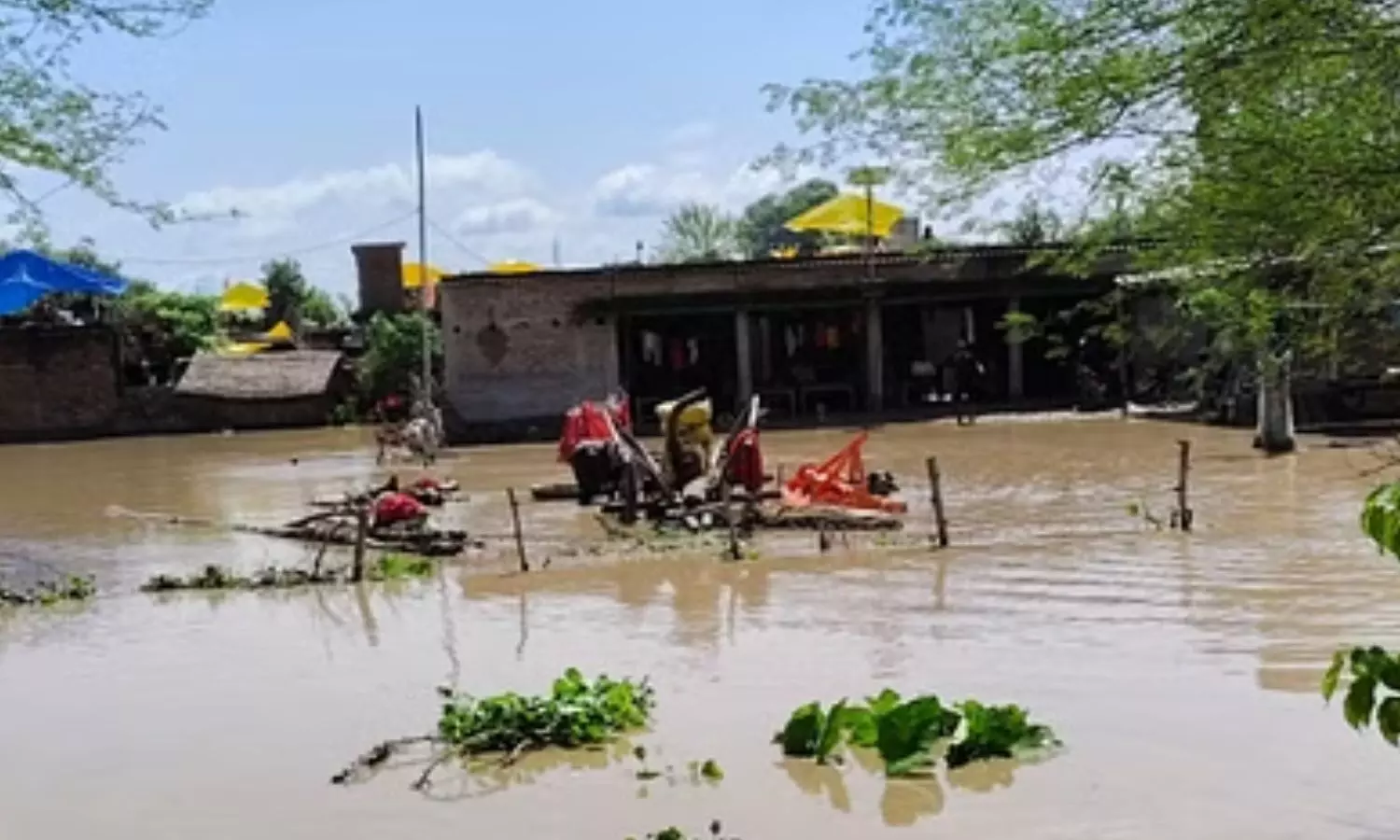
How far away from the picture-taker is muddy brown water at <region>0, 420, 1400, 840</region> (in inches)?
359

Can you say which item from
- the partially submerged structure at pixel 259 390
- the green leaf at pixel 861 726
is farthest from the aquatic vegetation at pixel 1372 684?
the partially submerged structure at pixel 259 390

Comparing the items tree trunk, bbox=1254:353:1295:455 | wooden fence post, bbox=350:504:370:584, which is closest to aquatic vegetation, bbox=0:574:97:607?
wooden fence post, bbox=350:504:370:584

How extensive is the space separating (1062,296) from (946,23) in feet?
95.2

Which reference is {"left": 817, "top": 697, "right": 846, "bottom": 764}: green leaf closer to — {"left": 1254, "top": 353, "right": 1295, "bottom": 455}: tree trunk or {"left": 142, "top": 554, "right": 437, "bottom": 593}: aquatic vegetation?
{"left": 142, "top": 554, "right": 437, "bottom": 593}: aquatic vegetation

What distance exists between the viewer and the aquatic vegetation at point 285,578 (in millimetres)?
17016

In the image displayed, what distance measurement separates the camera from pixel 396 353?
39.1 metres

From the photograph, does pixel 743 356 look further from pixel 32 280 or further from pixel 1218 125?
pixel 1218 125

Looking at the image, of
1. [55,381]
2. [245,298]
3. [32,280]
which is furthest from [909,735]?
[245,298]

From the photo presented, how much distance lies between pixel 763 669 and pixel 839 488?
293 inches

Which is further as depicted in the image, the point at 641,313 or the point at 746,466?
the point at 641,313

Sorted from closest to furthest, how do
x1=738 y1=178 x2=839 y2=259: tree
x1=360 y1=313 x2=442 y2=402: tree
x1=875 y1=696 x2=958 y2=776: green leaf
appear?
x1=875 y1=696 x2=958 y2=776: green leaf → x1=360 y1=313 x2=442 y2=402: tree → x1=738 y1=178 x2=839 y2=259: tree

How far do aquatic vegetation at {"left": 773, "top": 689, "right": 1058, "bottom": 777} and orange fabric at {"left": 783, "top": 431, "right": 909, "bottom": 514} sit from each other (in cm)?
934

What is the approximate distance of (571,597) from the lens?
15773mm

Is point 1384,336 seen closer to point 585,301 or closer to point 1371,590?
point 1371,590
